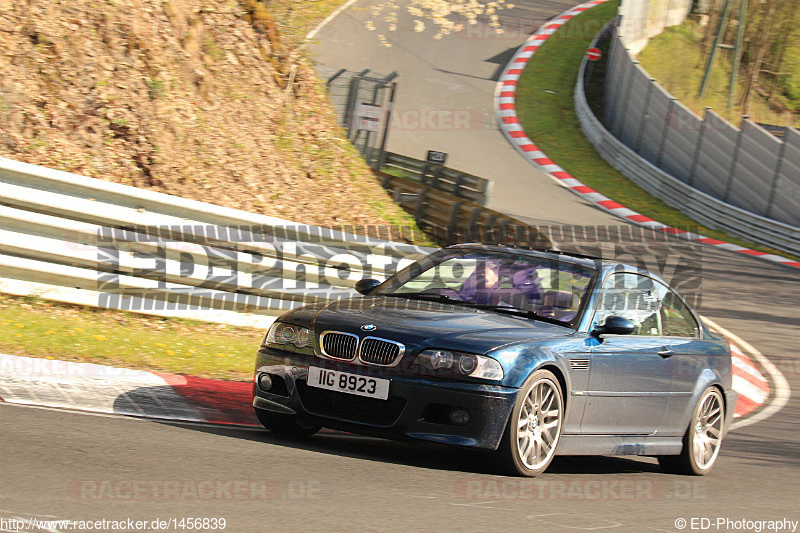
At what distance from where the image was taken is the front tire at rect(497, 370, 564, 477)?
5.93 metres

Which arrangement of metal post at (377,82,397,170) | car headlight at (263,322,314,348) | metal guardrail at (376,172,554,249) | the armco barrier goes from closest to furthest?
car headlight at (263,322,314,348) → the armco barrier → metal guardrail at (376,172,554,249) → metal post at (377,82,397,170)

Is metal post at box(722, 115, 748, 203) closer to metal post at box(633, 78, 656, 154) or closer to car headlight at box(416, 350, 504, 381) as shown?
metal post at box(633, 78, 656, 154)

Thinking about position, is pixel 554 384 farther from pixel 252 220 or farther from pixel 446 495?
pixel 252 220

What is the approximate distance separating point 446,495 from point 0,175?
4.92m

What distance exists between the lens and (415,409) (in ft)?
19.4

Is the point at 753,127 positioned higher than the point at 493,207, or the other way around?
the point at 753,127

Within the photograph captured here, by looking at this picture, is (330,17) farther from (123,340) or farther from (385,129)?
(123,340)

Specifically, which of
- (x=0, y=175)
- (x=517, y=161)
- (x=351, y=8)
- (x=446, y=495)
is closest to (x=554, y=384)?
(x=446, y=495)

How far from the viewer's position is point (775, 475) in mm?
7691

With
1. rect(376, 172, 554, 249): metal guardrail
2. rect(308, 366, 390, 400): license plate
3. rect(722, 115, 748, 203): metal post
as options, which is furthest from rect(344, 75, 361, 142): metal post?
rect(308, 366, 390, 400): license plate

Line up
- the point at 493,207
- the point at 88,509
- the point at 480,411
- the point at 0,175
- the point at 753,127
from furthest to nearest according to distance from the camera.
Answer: the point at 753,127 < the point at 493,207 < the point at 0,175 < the point at 480,411 < the point at 88,509

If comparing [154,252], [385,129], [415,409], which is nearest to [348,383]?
[415,409]

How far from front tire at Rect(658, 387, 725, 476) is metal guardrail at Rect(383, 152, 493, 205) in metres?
10.2

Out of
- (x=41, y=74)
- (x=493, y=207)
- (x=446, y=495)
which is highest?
(x=41, y=74)
